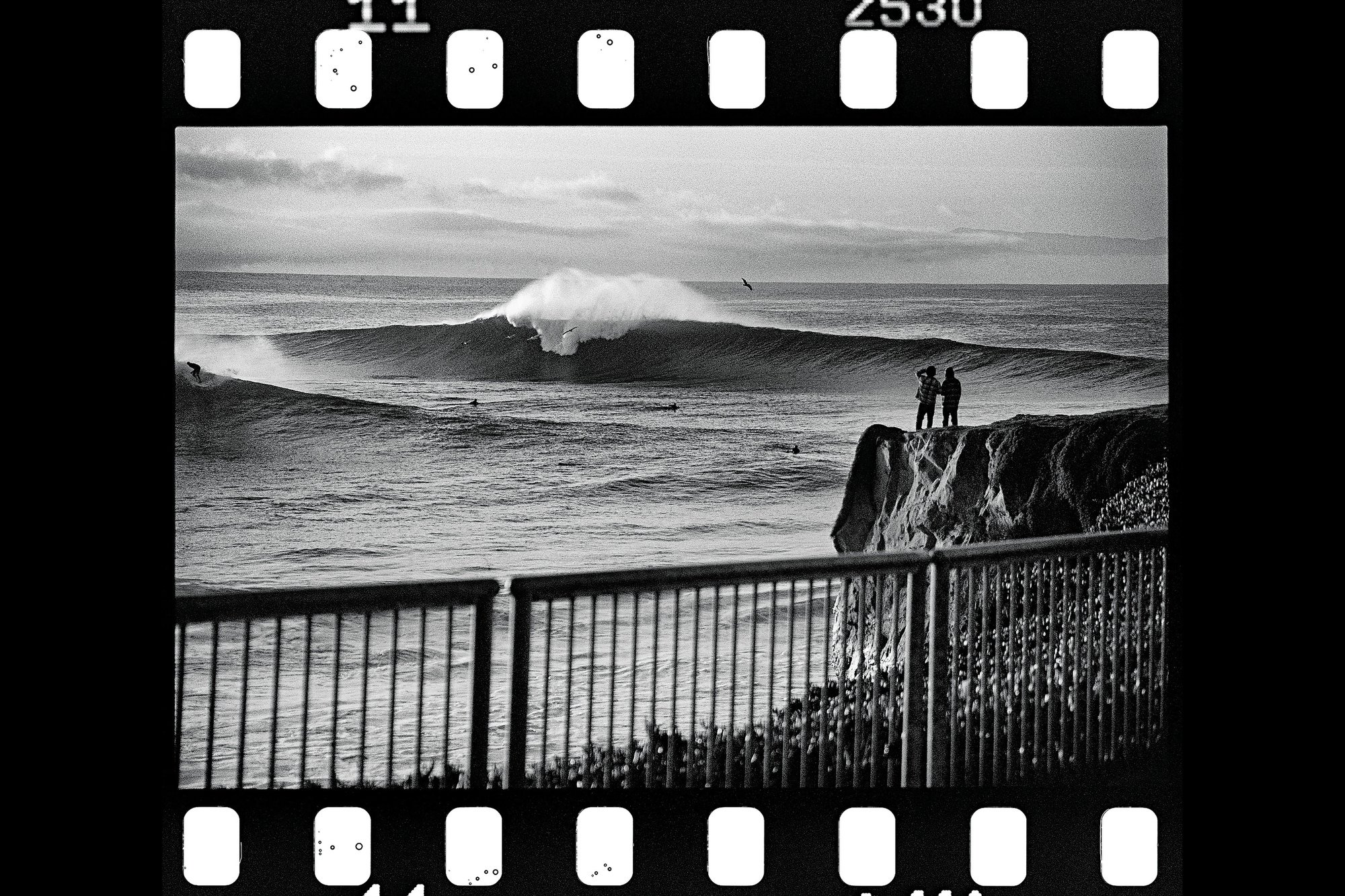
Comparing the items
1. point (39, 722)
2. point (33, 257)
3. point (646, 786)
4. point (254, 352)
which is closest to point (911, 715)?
point (646, 786)

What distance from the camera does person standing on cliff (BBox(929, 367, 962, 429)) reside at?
3.73 m

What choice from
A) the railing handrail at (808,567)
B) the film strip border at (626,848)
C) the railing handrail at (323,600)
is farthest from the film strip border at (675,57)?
the film strip border at (626,848)

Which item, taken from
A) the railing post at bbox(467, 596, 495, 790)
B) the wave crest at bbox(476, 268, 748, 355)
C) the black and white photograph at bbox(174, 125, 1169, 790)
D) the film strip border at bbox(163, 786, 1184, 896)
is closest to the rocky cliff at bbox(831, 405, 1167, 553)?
the black and white photograph at bbox(174, 125, 1169, 790)

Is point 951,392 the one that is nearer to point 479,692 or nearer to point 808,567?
point 808,567

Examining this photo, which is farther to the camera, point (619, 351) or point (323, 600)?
point (619, 351)

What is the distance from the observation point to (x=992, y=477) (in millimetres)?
3816

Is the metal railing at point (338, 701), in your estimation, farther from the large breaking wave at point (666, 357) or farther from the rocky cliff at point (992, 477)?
the rocky cliff at point (992, 477)

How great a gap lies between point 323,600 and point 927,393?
5.20ft

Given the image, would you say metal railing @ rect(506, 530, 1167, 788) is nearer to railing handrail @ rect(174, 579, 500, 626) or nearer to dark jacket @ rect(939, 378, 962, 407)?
railing handrail @ rect(174, 579, 500, 626)

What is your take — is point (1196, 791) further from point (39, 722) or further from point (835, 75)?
point (39, 722)

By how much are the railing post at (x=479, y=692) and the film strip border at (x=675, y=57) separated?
1226 mm

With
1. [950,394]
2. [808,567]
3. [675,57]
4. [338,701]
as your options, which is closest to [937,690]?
[808,567]

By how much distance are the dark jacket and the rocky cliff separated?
0.23 feet

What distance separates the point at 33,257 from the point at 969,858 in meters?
2.77
